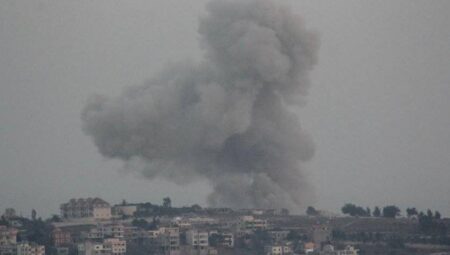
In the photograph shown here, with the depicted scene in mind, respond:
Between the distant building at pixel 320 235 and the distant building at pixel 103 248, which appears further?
the distant building at pixel 320 235

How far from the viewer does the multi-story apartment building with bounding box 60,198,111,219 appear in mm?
76562

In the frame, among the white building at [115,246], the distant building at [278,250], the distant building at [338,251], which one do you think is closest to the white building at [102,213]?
the white building at [115,246]

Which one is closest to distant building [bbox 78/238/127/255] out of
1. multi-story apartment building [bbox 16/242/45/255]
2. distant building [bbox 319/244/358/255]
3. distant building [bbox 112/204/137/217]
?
multi-story apartment building [bbox 16/242/45/255]

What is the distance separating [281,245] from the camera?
65125 millimetres

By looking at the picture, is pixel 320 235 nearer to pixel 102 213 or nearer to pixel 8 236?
pixel 8 236

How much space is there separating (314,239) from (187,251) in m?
4.67

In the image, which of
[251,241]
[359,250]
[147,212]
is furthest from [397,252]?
[147,212]

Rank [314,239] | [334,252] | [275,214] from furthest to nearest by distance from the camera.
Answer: [275,214] → [314,239] → [334,252]

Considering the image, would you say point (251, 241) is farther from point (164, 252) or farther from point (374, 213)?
point (374, 213)

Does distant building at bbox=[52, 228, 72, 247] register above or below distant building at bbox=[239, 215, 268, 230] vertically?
below

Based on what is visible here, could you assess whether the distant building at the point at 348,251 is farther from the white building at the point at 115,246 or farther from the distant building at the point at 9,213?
the distant building at the point at 9,213

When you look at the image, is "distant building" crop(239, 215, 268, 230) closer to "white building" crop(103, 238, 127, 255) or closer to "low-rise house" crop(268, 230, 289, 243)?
"low-rise house" crop(268, 230, 289, 243)

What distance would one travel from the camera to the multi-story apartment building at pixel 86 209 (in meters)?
76.6

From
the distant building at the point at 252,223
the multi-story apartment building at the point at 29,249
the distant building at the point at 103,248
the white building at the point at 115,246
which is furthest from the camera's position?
the distant building at the point at 252,223
